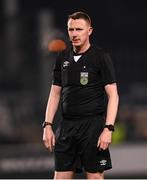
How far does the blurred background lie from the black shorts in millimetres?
3572

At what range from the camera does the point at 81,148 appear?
488 cm

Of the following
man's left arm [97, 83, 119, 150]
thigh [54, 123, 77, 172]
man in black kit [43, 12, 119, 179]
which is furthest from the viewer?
thigh [54, 123, 77, 172]

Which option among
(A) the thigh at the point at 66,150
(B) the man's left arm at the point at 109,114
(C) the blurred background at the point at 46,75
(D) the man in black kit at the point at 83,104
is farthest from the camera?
(C) the blurred background at the point at 46,75

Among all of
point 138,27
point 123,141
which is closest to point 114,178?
point 123,141

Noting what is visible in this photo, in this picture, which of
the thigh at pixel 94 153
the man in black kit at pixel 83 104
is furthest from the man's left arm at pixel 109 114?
the thigh at pixel 94 153

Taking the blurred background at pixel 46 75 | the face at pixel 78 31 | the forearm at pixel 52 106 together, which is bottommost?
the blurred background at pixel 46 75

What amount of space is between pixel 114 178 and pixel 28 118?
3139 millimetres

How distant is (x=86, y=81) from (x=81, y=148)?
18.3 inches

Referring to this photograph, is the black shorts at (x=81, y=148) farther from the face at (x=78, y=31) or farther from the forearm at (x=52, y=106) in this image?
the face at (x=78, y=31)

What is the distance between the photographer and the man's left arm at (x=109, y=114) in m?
4.68

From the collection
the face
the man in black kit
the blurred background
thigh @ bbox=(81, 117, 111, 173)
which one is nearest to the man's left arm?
the man in black kit

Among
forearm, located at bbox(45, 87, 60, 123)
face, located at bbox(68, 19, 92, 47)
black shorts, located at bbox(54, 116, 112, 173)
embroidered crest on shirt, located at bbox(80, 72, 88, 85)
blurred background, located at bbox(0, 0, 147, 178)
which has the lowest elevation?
blurred background, located at bbox(0, 0, 147, 178)

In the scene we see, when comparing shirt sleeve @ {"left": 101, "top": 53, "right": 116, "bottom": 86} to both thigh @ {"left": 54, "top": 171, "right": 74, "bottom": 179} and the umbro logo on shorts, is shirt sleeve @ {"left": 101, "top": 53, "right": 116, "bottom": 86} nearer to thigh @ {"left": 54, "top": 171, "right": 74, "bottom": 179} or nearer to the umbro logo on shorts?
the umbro logo on shorts

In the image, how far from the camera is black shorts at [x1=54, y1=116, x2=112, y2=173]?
4840mm
